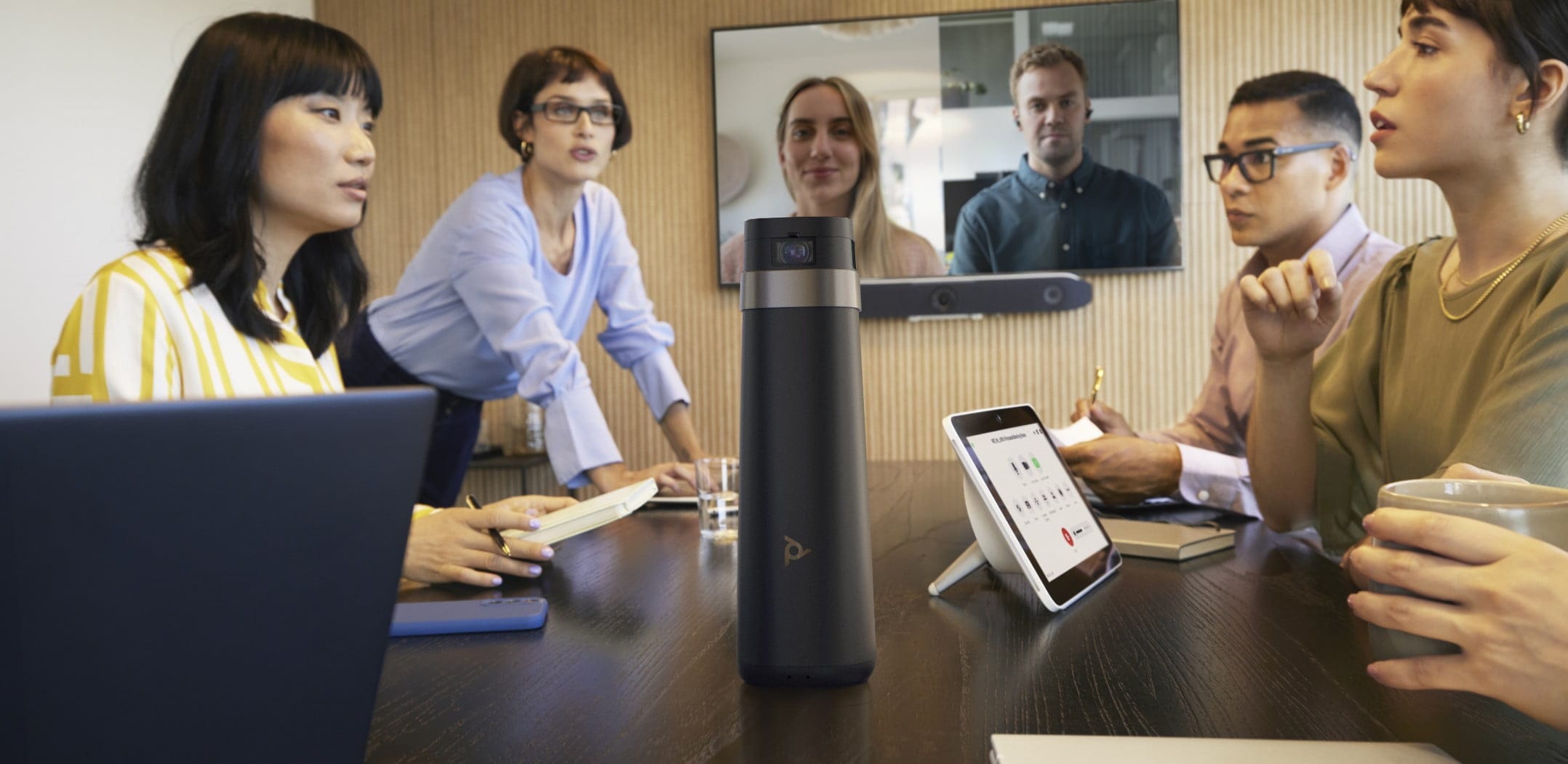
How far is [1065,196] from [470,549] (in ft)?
10.0

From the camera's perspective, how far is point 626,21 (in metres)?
4.09

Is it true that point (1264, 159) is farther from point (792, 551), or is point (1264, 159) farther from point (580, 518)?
point (792, 551)

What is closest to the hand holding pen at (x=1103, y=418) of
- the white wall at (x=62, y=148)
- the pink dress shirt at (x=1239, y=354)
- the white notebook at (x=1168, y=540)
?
the pink dress shirt at (x=1239, y=354)

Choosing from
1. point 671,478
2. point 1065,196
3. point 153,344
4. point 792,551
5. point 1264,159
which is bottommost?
point 671,478

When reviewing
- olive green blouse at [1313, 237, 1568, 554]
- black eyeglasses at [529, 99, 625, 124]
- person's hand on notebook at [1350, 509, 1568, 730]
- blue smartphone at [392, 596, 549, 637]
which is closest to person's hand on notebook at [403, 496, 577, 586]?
blue smartphone at [392, 596, 549, 637]

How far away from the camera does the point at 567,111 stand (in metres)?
2.54

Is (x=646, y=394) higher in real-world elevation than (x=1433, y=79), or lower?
lower

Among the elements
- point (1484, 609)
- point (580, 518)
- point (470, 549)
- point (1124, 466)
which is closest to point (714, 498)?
point (580, 518)

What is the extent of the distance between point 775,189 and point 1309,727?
3.53 metres

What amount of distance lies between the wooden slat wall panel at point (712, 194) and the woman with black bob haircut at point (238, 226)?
247cm

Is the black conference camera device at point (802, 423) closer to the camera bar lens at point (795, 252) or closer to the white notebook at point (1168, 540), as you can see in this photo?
the camera bar lens at point (795, 252)

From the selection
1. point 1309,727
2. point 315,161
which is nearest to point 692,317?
point 315,161

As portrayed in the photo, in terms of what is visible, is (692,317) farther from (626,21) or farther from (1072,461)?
(1072,461)

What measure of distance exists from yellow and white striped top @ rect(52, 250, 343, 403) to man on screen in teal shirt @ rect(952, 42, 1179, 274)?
284 centimetres
